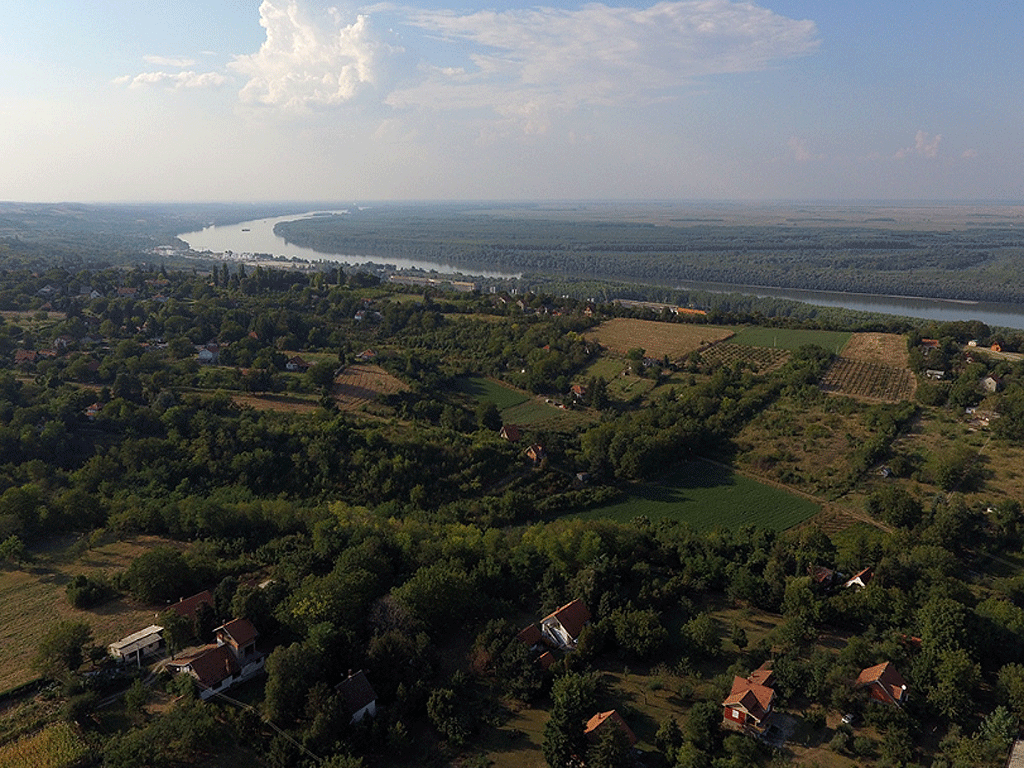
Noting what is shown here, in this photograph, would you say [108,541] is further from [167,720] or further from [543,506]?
[543,506]

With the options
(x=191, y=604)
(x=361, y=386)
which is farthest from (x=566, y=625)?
(x=361, y=386)

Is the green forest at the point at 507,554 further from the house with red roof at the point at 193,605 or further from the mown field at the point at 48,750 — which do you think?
the house with red roof at the point at 193,605

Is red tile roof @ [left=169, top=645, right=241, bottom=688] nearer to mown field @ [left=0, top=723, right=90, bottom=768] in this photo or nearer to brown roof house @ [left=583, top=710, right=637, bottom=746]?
mown field @ [left=0, top=723, right=90, bottom=768]

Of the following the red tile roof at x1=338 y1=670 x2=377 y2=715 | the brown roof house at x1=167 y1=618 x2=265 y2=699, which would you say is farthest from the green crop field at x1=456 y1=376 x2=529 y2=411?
the red tile roof at x1=338 y1=670 x2=377 y2=715

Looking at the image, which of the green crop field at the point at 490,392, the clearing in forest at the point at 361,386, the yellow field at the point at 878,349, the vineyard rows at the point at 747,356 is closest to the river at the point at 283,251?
the vineyard rows at the point at 747,356

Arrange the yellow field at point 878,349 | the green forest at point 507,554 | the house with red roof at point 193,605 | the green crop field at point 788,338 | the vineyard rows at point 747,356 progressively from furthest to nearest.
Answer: the green crop field at point 788,338 → the vineyard rows at point 747,356 → the yellow field at point 878,349 → the house with red roof at point 193,605 → the green forest at point 507,554

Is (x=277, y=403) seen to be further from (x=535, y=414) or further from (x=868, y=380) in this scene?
(x=868, y=380)
